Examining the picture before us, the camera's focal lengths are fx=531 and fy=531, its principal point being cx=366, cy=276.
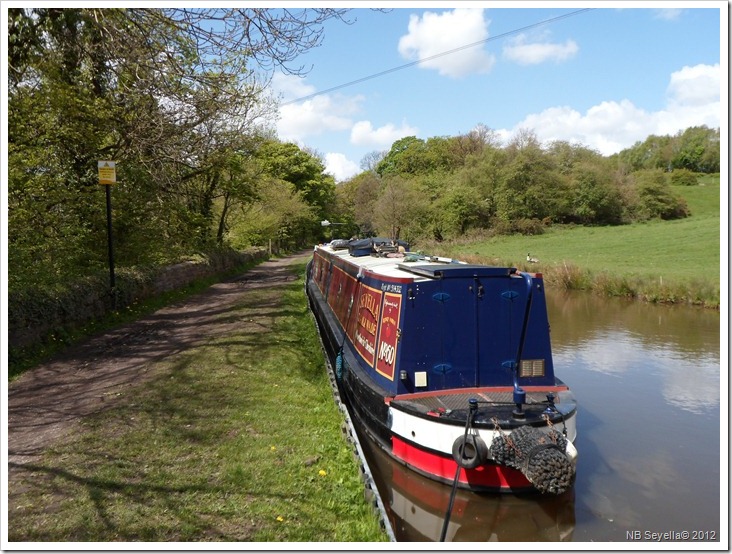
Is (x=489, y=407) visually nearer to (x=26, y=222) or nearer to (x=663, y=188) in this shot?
(x=26, y=222)

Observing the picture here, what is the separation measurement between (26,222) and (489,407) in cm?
861

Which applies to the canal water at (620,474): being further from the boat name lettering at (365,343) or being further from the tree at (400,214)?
the tree at (400,214)

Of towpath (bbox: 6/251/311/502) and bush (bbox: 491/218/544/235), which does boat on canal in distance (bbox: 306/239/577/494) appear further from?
bush (bbox: 491/218/544/235)

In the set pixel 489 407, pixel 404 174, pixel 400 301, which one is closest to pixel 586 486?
pixel 489 407

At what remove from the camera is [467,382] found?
5500 millimetres

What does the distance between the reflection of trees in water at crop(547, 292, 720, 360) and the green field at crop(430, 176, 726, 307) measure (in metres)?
0.81

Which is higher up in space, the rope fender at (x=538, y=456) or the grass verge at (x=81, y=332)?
the grass verge at (x=81, y=332)

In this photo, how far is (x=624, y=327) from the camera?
13.7 m

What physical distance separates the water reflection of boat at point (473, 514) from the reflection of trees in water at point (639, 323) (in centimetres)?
781

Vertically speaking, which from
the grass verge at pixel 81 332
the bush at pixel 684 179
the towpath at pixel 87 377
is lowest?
the towpath at pixel 87 377

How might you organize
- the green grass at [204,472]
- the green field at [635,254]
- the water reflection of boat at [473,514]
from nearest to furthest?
the green grass at [204,472], the water reflection of boat at [473,514], the green field at [635,254]

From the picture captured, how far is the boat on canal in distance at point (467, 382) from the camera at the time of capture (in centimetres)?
455

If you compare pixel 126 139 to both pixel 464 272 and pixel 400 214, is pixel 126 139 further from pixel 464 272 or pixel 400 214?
pixel 400 214

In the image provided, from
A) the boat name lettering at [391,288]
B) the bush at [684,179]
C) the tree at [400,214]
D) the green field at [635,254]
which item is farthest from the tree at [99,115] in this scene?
the bush at [684,179]
